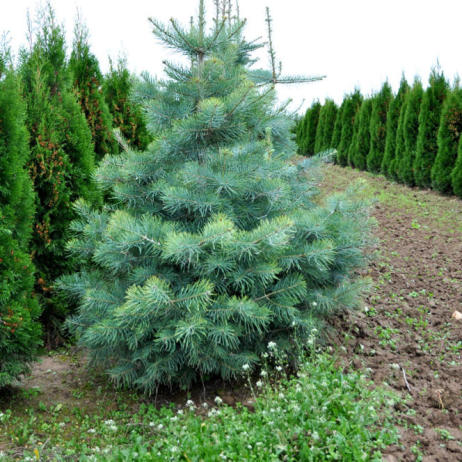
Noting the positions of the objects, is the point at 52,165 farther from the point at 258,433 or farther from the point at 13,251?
the point at 258,433

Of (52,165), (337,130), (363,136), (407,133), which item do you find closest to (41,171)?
(52,165)

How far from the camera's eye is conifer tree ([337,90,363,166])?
17.1 m

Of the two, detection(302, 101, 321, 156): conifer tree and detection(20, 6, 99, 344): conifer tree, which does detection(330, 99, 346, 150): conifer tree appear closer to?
detection(302, 101, 321, 156): conifer tree

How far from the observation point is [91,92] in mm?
6277

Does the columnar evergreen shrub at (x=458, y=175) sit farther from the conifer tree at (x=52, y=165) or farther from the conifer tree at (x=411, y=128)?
the conifer tree at (x=52, y=165)

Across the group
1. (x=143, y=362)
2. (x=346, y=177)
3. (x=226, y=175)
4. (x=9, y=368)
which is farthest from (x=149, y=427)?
(x=346, y=177)

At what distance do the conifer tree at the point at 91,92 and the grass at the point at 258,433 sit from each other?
3.74 m

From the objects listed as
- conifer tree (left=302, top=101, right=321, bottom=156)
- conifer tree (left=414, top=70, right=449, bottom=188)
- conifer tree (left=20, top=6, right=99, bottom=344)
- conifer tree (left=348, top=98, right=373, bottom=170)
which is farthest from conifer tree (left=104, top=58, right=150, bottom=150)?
conifer tree (left=302, top=101, right=321, bottom=156)

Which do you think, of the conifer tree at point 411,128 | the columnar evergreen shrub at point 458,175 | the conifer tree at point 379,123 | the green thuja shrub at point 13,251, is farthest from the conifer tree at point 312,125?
the green thuja shrub at point 13,251

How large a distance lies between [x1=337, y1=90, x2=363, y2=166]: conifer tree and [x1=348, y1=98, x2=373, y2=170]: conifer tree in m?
0.82

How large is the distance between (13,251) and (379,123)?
1342 centimetres

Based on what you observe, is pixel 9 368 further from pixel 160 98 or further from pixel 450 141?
pixel 450 141

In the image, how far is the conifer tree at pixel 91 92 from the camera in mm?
6195

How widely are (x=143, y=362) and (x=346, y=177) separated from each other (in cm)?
1144
